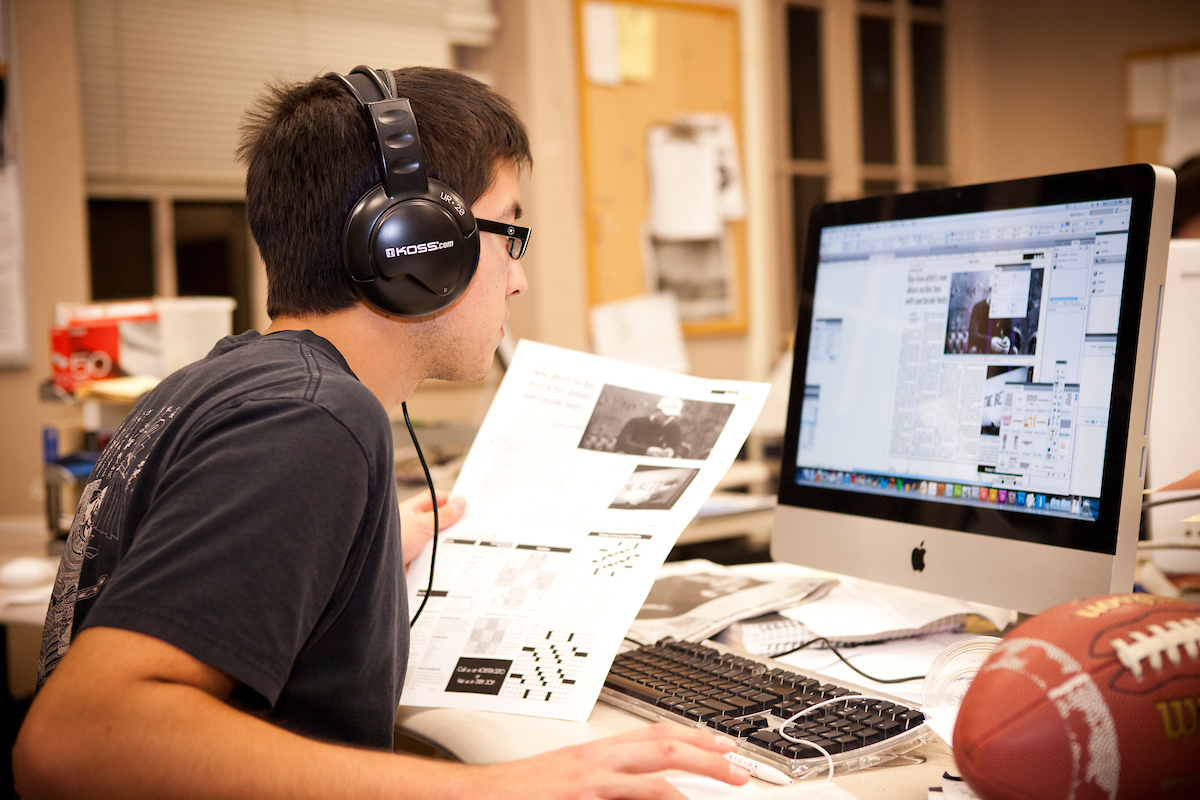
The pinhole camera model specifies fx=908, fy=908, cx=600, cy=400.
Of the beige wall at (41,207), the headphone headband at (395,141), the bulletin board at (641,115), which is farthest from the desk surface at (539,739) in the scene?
the bulletin board at (641,115)

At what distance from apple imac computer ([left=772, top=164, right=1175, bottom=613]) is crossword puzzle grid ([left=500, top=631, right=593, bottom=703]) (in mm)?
334

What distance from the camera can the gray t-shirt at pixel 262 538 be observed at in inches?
20.3

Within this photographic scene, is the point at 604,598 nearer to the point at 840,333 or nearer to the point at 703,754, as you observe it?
the point at 703,754

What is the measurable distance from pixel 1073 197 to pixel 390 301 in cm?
61

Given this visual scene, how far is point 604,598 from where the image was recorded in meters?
0.79

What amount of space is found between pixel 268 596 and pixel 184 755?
0.09 m

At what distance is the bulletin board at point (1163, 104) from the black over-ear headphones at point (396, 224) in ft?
13.7

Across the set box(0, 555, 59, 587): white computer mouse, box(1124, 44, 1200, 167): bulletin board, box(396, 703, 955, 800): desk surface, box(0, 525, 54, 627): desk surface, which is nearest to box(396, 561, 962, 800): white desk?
box(396, 703, 955, 800): desk surface

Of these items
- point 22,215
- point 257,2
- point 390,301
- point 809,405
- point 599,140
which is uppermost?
point 257,2

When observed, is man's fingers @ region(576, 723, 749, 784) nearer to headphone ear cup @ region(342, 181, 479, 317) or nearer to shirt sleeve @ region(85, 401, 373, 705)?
shirt sleeve @ region(85, 401, 373, 705)

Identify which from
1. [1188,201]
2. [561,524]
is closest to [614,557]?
[561,524]

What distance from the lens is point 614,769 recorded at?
54 centimetres

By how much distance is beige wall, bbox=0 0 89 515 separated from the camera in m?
2.48

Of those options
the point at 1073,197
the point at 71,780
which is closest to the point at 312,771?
the point at 71,780
